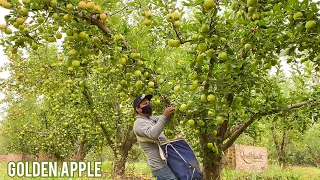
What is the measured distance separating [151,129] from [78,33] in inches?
46.1

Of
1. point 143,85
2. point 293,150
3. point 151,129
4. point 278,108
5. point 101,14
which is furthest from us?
point 293,150

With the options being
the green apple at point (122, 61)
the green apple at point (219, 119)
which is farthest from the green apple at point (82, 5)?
the green apple at point (219, 119)

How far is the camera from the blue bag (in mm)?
3594

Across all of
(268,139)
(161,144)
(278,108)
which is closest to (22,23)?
(161,144)

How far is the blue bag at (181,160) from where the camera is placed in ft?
11.8

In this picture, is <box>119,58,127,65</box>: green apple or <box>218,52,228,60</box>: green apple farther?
<box>119,58,127,65</box>: green apple

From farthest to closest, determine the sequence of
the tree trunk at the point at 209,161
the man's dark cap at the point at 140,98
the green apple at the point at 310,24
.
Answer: the tree trunk at the point at 209,161, the man's dark cap at the point at 140,98, the green apple at the point at 310,24

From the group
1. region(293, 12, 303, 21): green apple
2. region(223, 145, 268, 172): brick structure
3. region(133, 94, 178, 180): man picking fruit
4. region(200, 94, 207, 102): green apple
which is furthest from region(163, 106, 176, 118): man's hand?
region(223, 145, 268, 172): brick structure

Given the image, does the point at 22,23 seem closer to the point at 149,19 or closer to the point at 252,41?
the point at 149,19

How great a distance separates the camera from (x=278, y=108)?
4.69 m

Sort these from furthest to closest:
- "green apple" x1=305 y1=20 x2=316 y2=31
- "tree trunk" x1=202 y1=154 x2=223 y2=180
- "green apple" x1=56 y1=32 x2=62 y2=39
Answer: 1. "tree trunk" x1=202 y1=154 x2=223 y2=180
2. "green apple" x1=56 y1=32 x2=62 y2=39
3. "green apple" x1=305 y1=20 x2=316 y2=31

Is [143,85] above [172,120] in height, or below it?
above

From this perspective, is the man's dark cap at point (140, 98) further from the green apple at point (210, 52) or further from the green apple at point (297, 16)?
the green apple at point (297, 16)

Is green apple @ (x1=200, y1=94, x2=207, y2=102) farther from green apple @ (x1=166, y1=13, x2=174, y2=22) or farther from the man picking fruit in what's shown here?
green apple @ (x1=166, y1=13, x2=174, y2=22)
